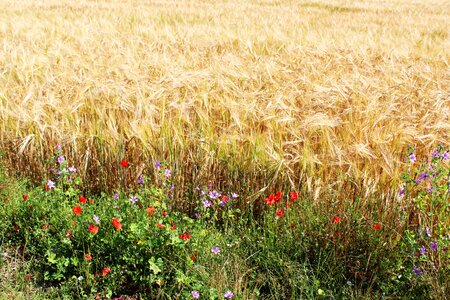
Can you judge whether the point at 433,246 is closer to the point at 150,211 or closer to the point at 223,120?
the point at 150,211

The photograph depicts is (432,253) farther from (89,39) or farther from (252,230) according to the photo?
(89,39)

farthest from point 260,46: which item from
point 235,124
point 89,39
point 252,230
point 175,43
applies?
point 252,230

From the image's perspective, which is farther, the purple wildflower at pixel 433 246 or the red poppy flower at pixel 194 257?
the red poppy flower at pixel 194 257

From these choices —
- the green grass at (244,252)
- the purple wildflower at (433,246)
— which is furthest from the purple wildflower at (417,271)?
the purple wildflower at (433,246)

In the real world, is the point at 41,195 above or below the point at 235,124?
below

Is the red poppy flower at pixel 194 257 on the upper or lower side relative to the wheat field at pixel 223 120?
lower

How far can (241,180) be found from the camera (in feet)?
9.75

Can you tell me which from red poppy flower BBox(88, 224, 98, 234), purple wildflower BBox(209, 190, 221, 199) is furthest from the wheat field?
red poppy flower BBox(88, 224, 98, 234)

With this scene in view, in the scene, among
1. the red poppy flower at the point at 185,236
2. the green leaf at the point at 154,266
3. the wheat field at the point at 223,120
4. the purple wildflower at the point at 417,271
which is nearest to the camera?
the purple wildflower at the point at 417,271

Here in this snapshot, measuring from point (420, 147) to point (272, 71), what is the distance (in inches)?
64.8

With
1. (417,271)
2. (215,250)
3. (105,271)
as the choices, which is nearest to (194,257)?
(215,250)

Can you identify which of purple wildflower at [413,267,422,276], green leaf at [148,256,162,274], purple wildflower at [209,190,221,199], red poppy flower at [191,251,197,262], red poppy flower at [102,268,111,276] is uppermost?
purple wildflower at [209,190,221,199]

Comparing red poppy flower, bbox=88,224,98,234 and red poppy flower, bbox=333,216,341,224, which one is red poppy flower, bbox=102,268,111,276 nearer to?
red poppy flower, bbox=88,224,98,234

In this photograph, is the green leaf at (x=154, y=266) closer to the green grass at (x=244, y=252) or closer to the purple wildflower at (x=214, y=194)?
the green grass at (x=244, y=252)
